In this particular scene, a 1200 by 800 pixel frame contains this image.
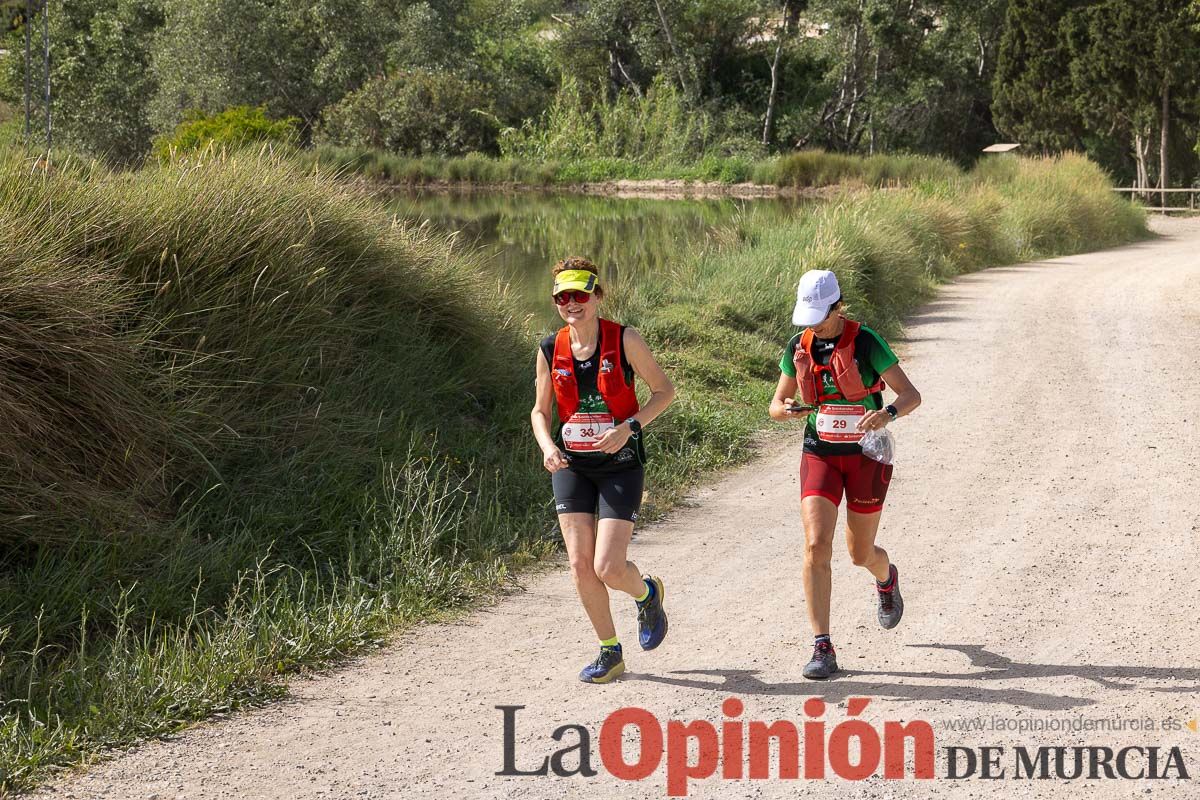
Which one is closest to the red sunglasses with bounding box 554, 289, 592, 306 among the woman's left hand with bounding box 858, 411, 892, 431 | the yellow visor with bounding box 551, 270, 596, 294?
the yellow visor with bounding box 551, 270, 596, 294

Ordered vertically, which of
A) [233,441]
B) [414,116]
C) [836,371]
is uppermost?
[414,116]

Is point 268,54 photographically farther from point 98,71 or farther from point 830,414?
point 830,414

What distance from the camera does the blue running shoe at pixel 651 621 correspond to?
607 cm

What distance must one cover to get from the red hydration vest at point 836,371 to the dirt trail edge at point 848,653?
47.1 inches

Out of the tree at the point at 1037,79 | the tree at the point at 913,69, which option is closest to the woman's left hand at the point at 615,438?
the tree at the point at 1037,79

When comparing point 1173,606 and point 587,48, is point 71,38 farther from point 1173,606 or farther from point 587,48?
point 1173,606

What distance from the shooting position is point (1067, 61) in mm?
44781

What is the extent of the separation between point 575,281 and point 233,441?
370 cm

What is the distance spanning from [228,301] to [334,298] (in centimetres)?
97

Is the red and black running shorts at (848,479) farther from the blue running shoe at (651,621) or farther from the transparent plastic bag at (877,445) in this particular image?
the blue running shoe at (651,621)

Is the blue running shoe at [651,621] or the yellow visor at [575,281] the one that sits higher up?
the yellow visor at [575,281]

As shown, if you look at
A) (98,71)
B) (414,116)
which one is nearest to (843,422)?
(414,116)

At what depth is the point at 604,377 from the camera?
18.6 ft

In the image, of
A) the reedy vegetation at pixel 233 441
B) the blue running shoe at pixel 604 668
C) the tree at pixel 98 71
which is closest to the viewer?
the blue running shoe at pixel 604 668
